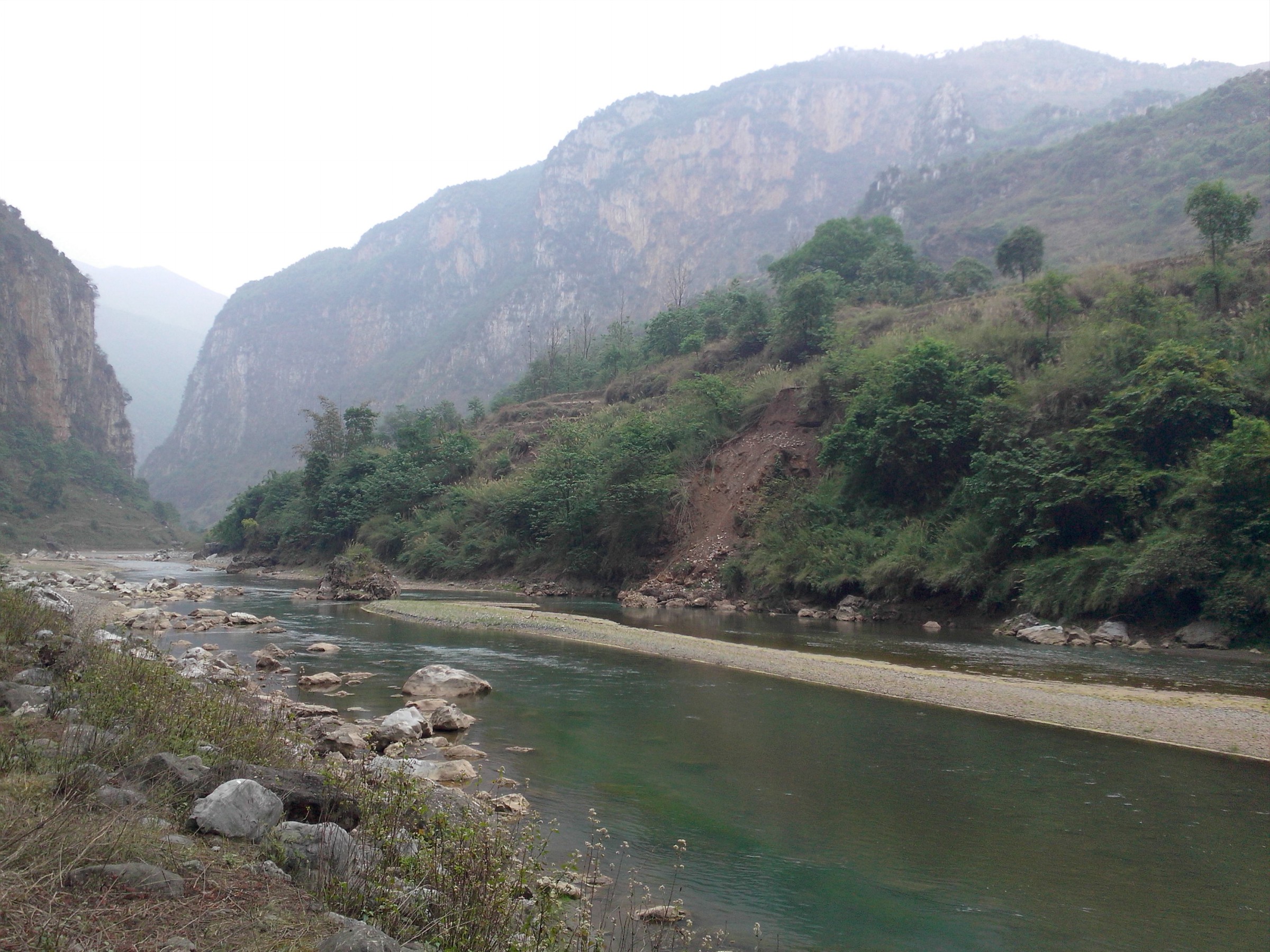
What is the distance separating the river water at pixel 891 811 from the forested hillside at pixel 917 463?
726cm

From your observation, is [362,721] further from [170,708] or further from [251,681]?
[170,708]

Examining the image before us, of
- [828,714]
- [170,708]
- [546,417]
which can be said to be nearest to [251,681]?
[170,708]

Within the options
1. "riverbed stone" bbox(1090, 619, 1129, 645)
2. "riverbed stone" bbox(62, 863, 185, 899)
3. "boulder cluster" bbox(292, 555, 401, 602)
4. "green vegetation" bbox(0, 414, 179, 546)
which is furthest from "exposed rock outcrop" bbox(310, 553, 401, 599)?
"green vegetation" bbox(0, 414, 179, 546)

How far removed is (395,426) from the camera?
86.9 m

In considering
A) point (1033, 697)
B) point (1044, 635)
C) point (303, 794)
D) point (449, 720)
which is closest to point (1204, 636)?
point (1044, 635)

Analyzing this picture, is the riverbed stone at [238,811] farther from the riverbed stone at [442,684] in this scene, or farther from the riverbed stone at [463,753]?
the riverbed stone at [442,684]

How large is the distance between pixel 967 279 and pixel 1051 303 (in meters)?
24.8

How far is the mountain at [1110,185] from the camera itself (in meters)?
76.2

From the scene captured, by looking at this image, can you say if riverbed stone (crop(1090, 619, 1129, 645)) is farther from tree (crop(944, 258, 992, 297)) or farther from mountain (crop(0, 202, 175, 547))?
mountain (crop(0, 202, 175, 547))

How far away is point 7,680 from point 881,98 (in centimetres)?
22229

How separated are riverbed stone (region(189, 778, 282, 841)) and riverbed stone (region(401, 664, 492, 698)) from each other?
872 centimetres

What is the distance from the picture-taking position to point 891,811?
28.2 feet

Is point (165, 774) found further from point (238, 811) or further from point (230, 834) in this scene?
point (230, 834)

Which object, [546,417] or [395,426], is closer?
[546,417]
